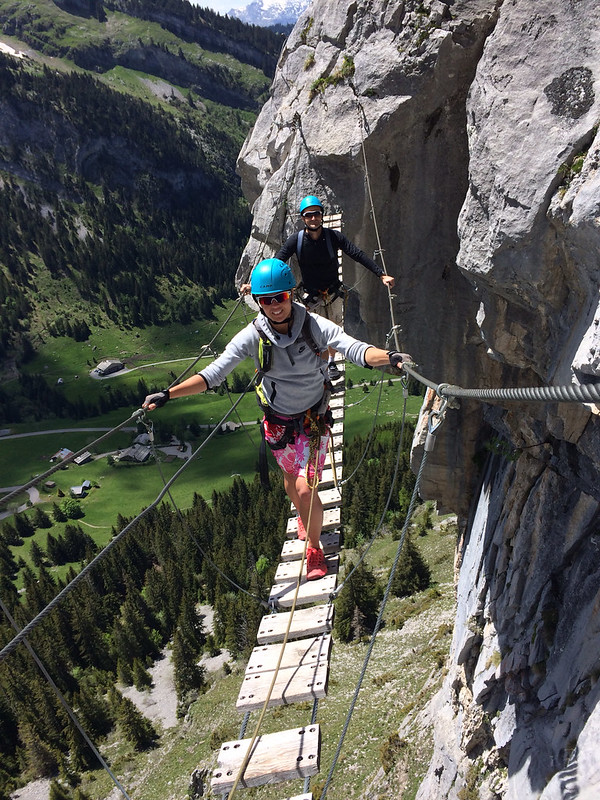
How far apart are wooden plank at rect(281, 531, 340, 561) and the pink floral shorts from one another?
5.79ft

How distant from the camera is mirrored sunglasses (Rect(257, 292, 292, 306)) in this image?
662 centimetres

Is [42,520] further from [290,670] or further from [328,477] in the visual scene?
[290,670]

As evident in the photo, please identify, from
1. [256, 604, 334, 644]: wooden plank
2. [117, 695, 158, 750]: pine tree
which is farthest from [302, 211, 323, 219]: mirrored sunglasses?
[117, 695, 158, 750]: pine tree

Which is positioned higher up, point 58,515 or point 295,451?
point 295,451

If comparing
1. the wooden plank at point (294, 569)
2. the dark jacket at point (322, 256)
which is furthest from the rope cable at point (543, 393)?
the dark jacket at point (322, 256)

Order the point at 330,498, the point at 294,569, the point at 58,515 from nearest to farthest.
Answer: the point at 294,569, the point at 330,498, the point at 58,515

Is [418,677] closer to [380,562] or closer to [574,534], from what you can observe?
[574,534]

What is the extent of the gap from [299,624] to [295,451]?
2674 mm

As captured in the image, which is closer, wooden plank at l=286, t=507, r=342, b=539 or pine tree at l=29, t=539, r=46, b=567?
wooden plank at l=286, t=507, r=342, b=539

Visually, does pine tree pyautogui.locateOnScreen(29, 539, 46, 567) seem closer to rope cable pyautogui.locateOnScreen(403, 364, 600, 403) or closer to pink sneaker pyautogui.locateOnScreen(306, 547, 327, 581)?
pink sneaker pyautogui.locateOnScreen(306, 547, 327, 581)

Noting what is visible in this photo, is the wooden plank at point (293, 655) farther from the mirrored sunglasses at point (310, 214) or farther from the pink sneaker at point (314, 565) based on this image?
the mirrored sunglasses at point (310, 214)

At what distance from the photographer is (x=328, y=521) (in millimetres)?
9828

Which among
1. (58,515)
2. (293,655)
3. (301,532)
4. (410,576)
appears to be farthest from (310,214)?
(58,515)

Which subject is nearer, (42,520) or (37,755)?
(37,755)
